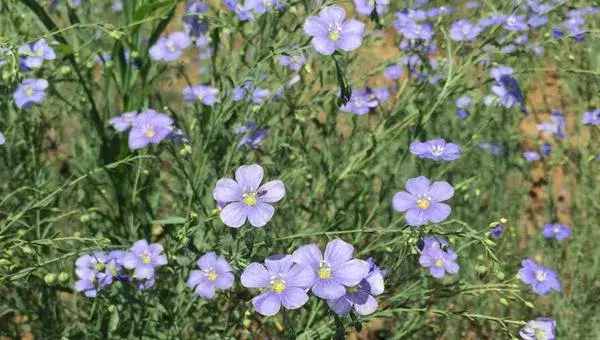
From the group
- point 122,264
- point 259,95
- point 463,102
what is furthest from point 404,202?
point 463,102

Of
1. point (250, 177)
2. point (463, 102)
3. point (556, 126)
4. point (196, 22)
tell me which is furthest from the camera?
point (556, 126)

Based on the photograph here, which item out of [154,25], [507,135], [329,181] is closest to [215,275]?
[329,181]

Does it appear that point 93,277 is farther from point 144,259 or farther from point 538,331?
point 538,331

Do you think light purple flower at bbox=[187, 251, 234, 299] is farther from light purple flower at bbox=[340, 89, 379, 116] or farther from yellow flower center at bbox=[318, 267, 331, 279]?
light purple flower at bbox=[340, 89, 379, 116]

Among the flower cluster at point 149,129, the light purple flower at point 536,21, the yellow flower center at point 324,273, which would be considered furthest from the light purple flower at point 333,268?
the light purple flower at point 536,21

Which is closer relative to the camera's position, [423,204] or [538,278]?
[423,204]

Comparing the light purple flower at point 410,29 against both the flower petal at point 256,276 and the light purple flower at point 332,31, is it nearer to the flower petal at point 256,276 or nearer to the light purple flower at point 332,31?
the light purple flower at point 332,31

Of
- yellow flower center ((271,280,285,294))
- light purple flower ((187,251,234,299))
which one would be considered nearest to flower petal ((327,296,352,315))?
yellow flower center ((271,280,285,294))
